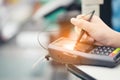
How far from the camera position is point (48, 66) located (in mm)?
1447

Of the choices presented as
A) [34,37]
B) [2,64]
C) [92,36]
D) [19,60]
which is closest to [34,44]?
[34,37]

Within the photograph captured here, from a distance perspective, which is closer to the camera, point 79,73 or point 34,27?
point 79,73

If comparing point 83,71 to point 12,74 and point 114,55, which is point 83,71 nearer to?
point 114,55

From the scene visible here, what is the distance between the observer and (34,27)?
1.28 metres

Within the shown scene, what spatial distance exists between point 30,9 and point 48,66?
37cm

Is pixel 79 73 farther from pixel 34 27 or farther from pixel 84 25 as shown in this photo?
pixel 34 27

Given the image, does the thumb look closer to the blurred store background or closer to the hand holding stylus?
the hand holding stylus

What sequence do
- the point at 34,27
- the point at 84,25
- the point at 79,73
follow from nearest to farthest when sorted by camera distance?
the point at 79,73 < the point at 84,25 < the point at 34,27

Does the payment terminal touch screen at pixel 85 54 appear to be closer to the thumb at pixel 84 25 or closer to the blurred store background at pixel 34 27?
the thumb at pixel 84 25

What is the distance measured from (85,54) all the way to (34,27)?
1.79 ft

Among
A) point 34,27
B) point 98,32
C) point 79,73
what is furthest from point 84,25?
point 34,27

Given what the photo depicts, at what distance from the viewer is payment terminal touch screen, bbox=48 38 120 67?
0.77 m

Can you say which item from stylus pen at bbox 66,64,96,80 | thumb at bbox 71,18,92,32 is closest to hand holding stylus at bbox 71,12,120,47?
thumb at bbox 71,18,92,32

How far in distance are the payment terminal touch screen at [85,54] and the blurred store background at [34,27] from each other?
11.9 inches
